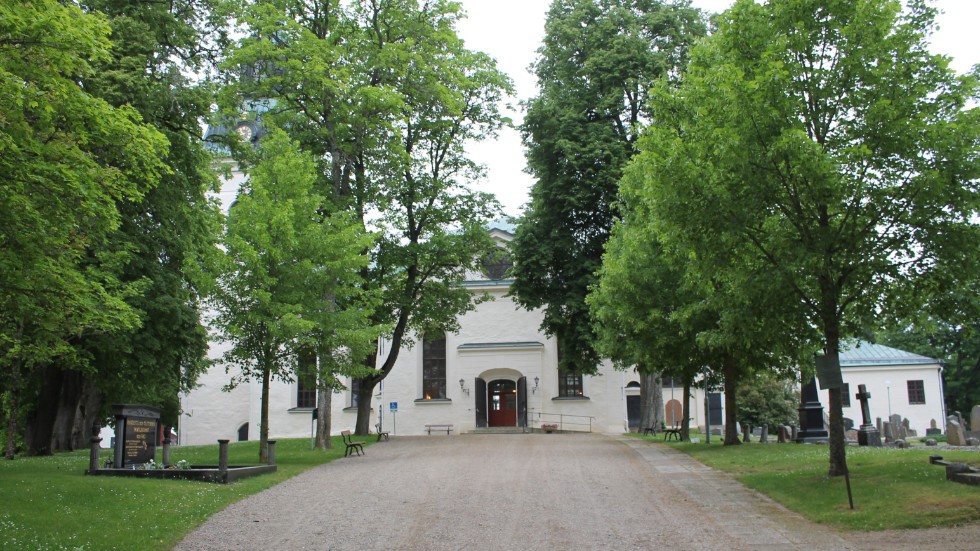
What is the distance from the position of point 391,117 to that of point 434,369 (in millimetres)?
20649

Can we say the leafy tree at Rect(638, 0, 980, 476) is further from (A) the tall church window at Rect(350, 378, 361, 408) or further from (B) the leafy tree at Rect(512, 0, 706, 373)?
(A) the tall church window at Rect(350, 378, 361, 408)

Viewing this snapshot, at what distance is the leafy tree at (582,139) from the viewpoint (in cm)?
3186

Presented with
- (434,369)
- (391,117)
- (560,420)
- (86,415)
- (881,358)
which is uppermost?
(391,117)

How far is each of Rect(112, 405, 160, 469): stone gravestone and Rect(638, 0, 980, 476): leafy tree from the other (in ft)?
37.3

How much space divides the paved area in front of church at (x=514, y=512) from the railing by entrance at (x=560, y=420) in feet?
75.8

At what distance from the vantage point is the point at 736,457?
19.2 metres

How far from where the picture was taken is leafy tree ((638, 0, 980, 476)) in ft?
40.5

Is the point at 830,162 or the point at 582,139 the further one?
the point at 582,139

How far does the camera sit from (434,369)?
44781mm

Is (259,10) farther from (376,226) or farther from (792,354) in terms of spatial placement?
(792,354)

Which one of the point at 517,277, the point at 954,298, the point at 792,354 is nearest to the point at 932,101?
the point at 954,298

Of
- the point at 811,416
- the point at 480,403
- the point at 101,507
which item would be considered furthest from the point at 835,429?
the point at 480,403

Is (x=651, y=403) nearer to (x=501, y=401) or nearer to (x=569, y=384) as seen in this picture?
(x=569, y=384)

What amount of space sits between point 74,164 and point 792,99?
11.0 m
